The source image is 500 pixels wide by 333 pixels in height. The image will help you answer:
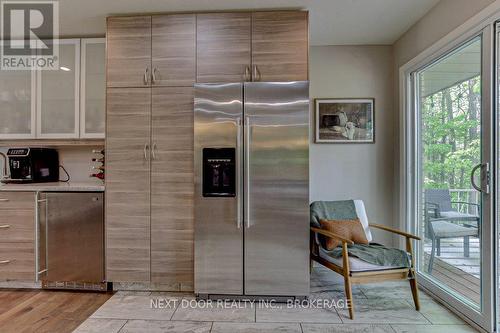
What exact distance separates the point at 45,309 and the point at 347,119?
11.0 ft

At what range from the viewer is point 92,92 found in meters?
3.02

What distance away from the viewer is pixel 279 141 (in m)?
2.47

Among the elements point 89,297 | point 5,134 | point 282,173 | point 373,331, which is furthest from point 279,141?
point 5,134

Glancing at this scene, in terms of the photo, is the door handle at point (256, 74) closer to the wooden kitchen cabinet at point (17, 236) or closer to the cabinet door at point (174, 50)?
the cabinet door at point (174, 50)

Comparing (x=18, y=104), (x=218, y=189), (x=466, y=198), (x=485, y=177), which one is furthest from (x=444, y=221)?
(x=18, y=104)

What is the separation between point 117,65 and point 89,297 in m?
2.10

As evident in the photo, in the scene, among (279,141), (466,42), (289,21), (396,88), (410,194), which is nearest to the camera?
(466,42)

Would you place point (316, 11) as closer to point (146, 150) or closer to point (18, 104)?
point (146, 150)

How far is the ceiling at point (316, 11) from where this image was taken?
2.55 meters

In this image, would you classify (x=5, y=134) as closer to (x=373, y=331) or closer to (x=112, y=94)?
(x=112, y=94)

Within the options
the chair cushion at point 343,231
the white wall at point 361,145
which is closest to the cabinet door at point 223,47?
the white wall at point 361,145

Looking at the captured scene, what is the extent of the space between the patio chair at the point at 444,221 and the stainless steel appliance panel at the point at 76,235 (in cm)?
302

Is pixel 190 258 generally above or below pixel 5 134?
below

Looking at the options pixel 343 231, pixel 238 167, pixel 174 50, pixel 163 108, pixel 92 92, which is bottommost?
pixel 343 231
